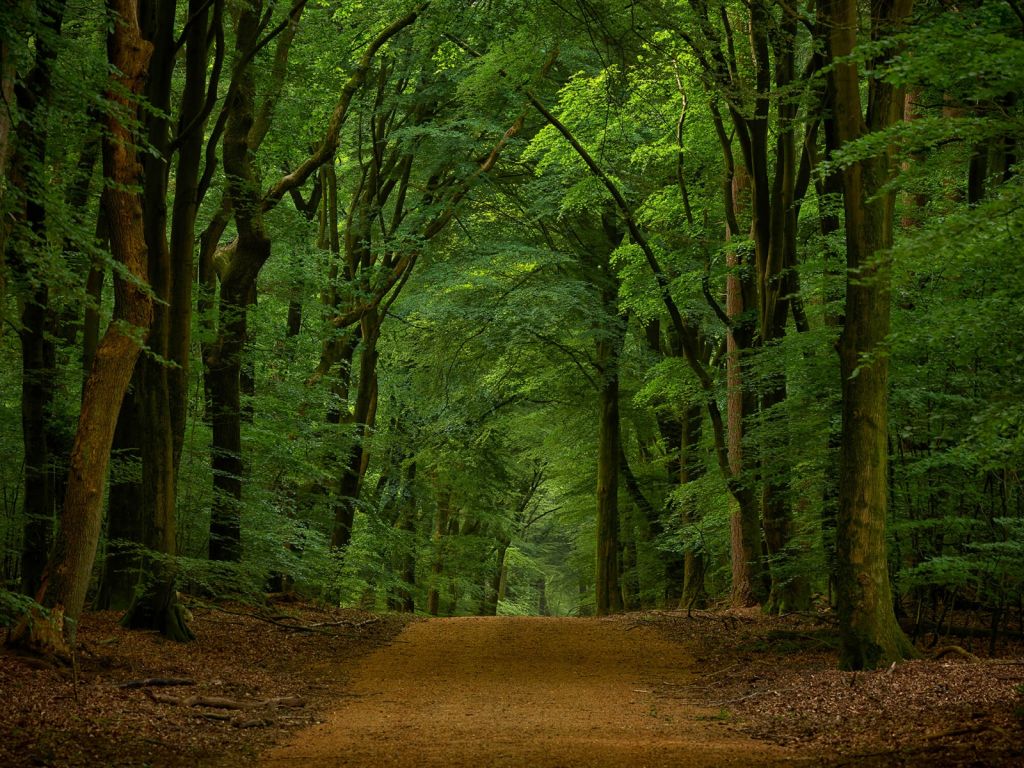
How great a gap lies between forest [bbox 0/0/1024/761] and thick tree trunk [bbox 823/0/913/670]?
3 cm

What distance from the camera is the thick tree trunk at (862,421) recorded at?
28.6 ft

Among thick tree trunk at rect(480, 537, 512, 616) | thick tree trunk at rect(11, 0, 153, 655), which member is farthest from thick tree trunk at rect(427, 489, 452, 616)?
thick tree trunk at rect(11, 0, 153, 655)

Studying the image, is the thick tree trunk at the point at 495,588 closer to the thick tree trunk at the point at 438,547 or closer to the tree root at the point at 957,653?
the thick tree trunk at the point at 438,547

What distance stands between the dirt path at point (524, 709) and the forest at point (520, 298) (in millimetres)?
2112

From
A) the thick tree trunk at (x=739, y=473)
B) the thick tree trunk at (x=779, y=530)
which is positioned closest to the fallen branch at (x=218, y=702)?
the thick tree trunk at (x=779, y=530)

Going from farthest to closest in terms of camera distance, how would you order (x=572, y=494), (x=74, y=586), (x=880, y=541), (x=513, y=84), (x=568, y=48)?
(x=572, y=494), (x=568, y=48), (x=513, y=84), (x=880, y=541), (x=74, y=586)

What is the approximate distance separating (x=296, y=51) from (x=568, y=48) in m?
5.40

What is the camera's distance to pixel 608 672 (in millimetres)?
11727

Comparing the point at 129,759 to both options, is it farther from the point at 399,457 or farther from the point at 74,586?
the point at 399,457

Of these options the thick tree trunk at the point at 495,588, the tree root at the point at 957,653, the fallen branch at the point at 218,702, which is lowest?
the thick tree trunk at the point at 495,588

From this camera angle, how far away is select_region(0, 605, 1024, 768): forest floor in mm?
5828

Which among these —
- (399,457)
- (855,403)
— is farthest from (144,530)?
(399,457)

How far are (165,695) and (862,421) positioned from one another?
6.78m

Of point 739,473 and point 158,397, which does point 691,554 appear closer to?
point 739,473
